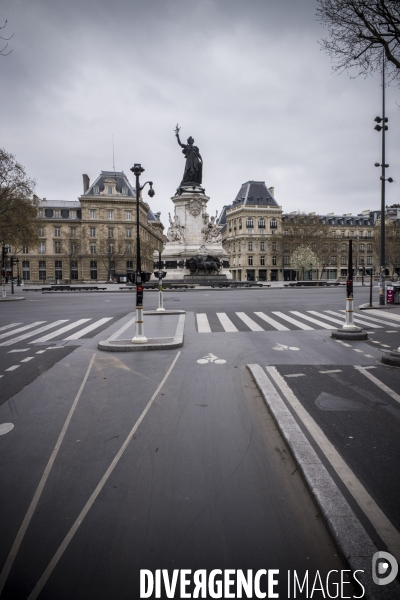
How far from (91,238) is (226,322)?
75.9 meters

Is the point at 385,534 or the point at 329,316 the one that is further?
the point at 329,316

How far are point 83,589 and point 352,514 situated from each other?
2071 millimetres

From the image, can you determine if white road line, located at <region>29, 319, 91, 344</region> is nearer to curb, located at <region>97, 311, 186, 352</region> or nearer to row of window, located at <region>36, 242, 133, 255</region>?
curb, located at <region>97, 311, 186, 352</region>

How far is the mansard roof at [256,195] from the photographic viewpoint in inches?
3794

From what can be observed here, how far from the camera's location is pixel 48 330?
1425cm

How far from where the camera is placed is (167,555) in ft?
9.41

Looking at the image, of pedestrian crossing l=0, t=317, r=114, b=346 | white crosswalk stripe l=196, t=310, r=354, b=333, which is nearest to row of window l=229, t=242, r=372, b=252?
white crosswalk stripe l=196, t=310, r=354, b=333

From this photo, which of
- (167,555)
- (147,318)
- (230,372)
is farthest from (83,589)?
(147,318)

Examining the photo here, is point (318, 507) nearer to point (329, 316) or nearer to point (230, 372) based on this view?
point (230, 372)

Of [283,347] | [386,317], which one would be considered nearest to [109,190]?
[386,317]

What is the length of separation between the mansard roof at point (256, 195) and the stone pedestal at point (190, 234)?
4871 centimetres

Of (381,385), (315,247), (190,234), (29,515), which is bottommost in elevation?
(29,515)

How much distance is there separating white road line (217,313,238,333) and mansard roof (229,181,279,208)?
82223 mm

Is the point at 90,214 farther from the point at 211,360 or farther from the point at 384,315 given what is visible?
the point at 211,360
